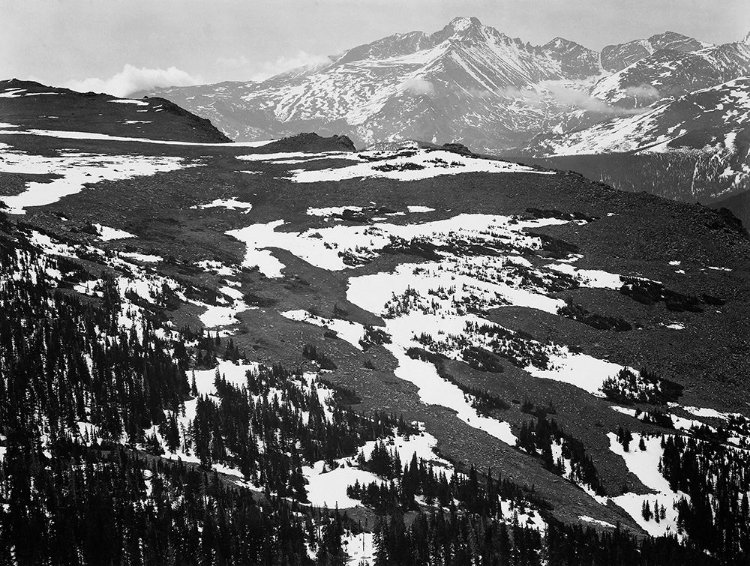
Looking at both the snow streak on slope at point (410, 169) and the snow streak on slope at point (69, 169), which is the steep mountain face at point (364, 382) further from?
the snow streak on slope at point (410, 169)

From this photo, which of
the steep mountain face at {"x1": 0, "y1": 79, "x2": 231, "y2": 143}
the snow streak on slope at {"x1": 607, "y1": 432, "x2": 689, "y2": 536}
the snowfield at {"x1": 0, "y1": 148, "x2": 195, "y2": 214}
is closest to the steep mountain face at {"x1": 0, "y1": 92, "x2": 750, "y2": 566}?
the snow streak on slope at {"x1": 607, "y1": 432, "x2": 689, "y2": 536}

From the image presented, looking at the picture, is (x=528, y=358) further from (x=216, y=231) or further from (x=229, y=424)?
(x=216, y=231)

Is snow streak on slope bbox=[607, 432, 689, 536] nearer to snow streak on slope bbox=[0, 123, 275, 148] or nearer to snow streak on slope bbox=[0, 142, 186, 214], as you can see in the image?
snow streak on slope bbox=[0, 142, 186, 214]

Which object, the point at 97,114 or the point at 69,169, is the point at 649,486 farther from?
the point at 97,114

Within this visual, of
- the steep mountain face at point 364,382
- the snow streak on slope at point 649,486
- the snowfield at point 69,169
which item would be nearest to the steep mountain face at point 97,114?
the snowfield at point 69,169

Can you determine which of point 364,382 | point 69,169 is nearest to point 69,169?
point 69,169

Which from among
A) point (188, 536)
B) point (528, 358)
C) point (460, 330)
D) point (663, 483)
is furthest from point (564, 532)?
point (460, 330)
